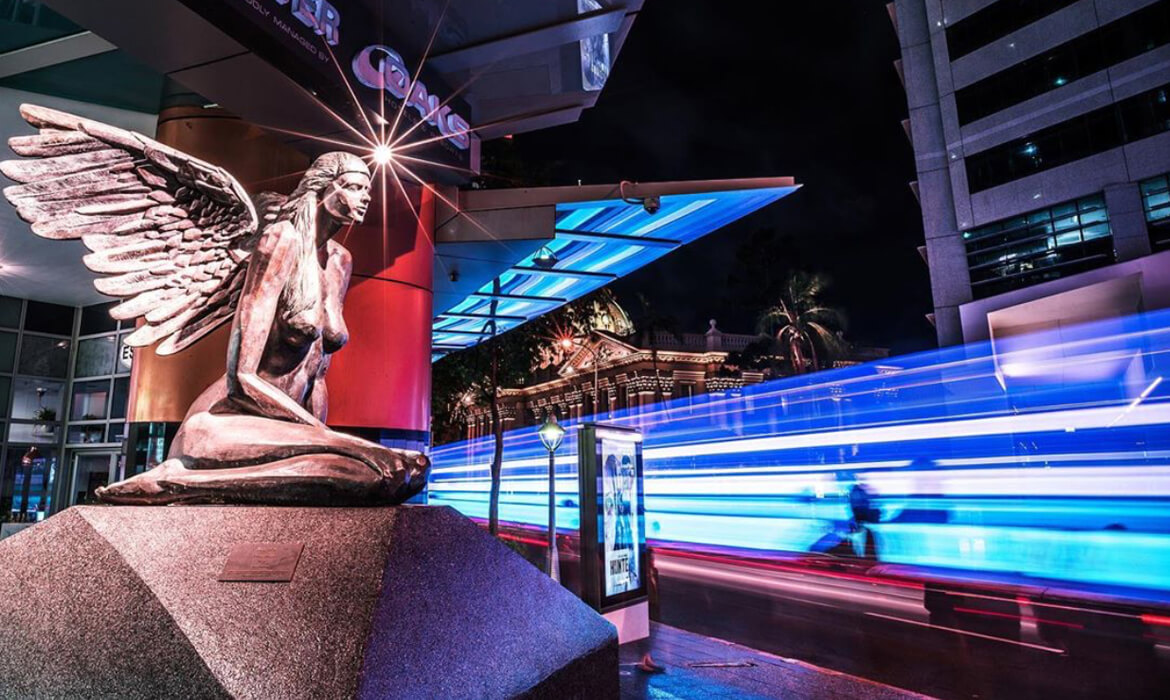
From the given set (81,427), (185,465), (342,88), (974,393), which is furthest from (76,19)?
(974,393)

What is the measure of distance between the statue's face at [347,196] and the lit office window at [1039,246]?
2632cm

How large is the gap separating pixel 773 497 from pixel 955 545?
39.4ft

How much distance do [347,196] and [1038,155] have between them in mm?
29123

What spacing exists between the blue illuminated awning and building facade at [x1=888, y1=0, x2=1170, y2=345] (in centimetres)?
1710

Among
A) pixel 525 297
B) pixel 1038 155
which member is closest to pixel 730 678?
pixel 525 297

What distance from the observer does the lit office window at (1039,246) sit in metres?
23.2

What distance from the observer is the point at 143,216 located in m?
3.83

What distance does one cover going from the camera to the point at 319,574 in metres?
2.80

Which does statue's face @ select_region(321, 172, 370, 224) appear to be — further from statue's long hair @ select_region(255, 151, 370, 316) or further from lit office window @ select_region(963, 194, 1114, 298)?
lit office window @ select_region(963, 194, 1114, 298)

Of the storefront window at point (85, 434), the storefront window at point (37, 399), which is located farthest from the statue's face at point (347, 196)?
the storefront window at point (37, 399)

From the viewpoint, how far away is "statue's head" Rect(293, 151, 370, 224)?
385 centimetres

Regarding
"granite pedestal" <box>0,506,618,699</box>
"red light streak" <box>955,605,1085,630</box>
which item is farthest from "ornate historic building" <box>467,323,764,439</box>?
"granite pedestal" <box>0,506,618,699</box>

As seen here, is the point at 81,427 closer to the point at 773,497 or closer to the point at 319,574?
the point at 319,574

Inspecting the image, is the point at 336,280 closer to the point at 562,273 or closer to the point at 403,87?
the point at 403,87
